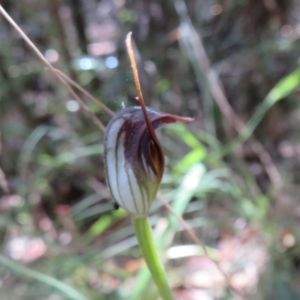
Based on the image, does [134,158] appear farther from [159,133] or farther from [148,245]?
[159,133]

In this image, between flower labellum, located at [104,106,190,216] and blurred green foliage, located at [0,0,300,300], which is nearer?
flower labellum, located at [104,106,190,216]

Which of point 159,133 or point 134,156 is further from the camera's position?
point 159,133

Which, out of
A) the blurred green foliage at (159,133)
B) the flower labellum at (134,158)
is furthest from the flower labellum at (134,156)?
the blurred green foliage at (159,133)

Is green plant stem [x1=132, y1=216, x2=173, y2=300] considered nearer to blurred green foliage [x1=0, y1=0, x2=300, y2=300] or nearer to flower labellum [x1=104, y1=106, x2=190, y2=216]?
flower labellum [x1=104, y1=106, x2=190, y2=216]

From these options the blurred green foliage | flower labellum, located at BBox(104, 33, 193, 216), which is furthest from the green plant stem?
the blurred green foliage

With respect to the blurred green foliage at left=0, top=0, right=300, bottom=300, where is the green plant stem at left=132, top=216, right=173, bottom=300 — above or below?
below

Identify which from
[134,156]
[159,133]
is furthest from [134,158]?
[159,133]

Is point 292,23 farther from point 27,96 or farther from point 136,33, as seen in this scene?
point 27,96

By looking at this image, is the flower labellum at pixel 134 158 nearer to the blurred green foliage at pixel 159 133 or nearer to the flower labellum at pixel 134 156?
the flower labellum at pixel 134 156
